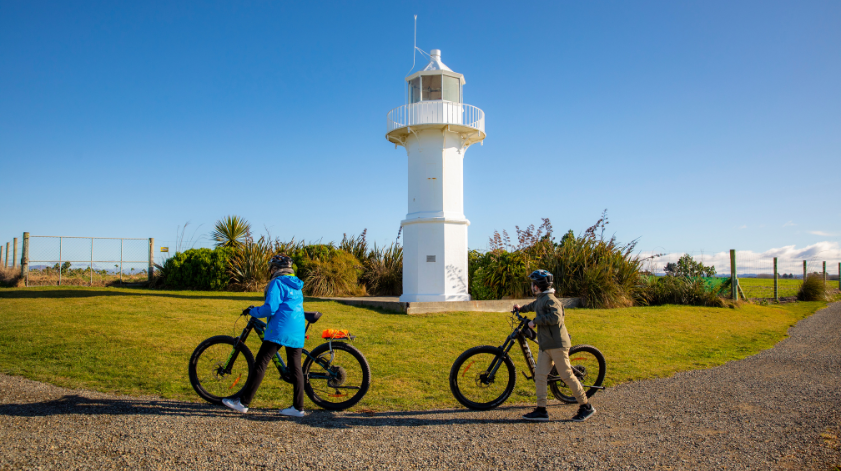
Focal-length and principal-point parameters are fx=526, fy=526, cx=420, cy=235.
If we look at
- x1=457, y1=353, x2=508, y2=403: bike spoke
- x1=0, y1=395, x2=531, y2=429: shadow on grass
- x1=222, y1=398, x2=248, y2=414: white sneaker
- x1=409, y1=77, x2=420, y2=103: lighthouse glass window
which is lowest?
x1=0, y1=395, x2=531, y2=429: shadow on grass

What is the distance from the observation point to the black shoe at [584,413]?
498cm

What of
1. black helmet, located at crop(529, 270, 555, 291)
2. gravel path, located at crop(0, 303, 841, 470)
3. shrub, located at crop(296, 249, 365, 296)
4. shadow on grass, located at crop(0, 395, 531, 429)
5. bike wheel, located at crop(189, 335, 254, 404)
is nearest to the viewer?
gravel path, located at crop(0, 303, 841, 470)

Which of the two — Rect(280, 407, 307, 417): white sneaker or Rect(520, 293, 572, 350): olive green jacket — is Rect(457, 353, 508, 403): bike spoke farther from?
Rect(280, 407, 307, 417): white sneaker

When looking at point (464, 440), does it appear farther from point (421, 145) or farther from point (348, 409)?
point (421, 145)

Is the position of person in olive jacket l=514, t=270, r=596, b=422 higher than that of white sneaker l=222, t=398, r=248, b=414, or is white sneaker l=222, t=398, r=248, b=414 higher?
person in olive jacket l=514, t=270, r=596, b=422

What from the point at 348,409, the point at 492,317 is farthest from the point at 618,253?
the point at 348,409

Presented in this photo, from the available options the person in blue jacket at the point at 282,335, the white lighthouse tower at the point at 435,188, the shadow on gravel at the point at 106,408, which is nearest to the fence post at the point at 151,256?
the white lighthouse tower at the point at 435,188

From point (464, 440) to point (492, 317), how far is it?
7927mm

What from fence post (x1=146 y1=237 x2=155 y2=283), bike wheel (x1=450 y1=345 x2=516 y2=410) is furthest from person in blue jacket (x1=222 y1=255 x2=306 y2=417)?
fence post (x1=146 y1=237 x2=155 y2=283)

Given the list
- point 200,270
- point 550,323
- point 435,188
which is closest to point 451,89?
point 435,188

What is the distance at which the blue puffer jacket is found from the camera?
16.6ft

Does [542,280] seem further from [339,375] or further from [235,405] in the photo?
[235,405]

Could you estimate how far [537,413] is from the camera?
4988 millimetres

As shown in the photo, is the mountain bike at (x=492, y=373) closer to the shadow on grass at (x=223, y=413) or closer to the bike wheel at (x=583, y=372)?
the bike wheel at (x=583, y=372)
